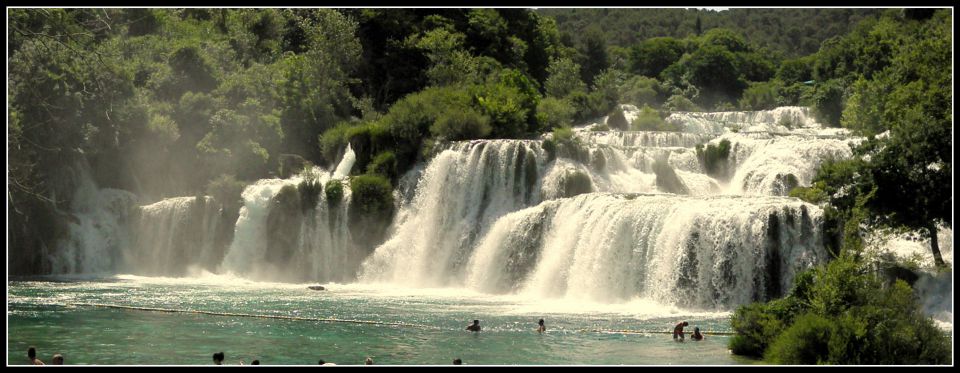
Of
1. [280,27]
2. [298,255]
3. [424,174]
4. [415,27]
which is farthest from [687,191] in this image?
[280,27]

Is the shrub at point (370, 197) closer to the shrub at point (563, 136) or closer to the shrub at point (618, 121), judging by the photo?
the shrub at point (563, 136)

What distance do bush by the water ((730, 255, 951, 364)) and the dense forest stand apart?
0.70 feet

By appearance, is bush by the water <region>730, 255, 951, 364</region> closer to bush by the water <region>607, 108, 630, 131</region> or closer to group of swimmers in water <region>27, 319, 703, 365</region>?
group of swimmers in water <region>27, 319, 703, 365</region>

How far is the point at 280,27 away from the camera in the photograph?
7319cm

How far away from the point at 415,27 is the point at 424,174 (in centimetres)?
1803

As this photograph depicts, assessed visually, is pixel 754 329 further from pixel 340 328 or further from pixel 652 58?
pixel 652 58

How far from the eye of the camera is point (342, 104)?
63.4 meters

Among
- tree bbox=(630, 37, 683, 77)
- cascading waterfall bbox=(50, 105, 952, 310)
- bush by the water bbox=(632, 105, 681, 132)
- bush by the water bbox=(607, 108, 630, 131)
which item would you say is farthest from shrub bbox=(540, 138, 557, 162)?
tree bbox=(630, 37, 683, 77)

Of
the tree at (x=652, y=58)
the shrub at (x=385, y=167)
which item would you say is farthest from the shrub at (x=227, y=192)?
the tree at (x=652, y=58)

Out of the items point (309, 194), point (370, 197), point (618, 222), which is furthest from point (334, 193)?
point (618, 222)

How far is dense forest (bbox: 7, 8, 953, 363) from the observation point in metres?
37.4

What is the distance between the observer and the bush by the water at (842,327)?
2644 centimetres

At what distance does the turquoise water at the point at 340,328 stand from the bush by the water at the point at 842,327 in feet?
3.21
